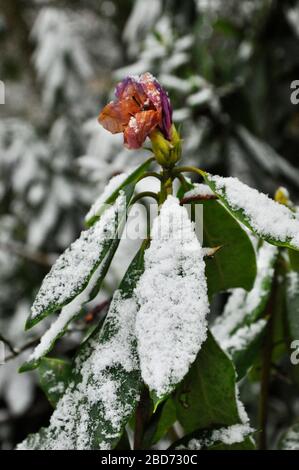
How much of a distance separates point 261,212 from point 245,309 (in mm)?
283

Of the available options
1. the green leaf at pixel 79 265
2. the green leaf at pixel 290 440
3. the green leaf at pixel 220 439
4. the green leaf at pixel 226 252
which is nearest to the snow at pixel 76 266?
the green leaf at pixel 79 265

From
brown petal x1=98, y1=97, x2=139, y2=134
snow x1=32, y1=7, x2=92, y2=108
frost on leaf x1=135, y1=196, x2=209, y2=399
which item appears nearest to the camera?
frost on leaf x1=135, y1=196, x2=209, y2=399

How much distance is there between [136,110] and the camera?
0.59 meters

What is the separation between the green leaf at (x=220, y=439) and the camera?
66cm

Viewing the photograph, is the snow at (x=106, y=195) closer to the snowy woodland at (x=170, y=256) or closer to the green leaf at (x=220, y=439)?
the snowy woodland at (x=170, y=256)

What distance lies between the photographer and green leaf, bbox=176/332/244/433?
65 cm

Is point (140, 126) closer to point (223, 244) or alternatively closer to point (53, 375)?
point (223, 244)

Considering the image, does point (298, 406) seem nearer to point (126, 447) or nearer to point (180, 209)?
point (126, 447)

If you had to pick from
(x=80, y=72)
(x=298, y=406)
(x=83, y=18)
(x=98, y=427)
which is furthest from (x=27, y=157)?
(x=83, y=18)

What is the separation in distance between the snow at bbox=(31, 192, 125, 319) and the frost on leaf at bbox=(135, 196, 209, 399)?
0.19ft

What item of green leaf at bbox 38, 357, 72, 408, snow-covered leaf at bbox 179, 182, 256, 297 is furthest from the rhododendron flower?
green leaf at bbox 38, 357, 72, 408

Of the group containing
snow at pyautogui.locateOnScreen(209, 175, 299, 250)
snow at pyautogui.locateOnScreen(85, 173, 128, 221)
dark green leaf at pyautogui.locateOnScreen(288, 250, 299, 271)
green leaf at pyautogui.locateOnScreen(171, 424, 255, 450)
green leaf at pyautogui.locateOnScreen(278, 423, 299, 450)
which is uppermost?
snow at pyautogui.locateOnScreen(85, 173, 128, 221)

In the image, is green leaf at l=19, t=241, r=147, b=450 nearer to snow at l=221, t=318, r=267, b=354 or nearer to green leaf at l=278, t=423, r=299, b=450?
snow at l=221, t=318, r=267, b=354

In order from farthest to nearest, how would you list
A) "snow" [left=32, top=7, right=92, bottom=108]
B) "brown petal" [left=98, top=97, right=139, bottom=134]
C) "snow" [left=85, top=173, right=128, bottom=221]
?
"snow" [left=32, top=7, right=92, bottom=108] < "snow" [left=85, top=173, right=128, bottom=221] < "brown petal" [left=98, top=97, right=139, bottom=134]
